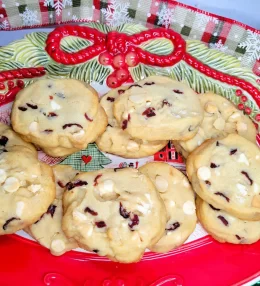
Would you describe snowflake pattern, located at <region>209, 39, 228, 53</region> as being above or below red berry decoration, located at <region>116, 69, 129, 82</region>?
above

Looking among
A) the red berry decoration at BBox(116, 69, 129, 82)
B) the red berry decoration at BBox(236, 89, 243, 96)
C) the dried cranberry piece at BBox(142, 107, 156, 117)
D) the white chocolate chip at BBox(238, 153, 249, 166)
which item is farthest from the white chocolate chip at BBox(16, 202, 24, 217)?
the red berry decoration at BBox(236, 89, 243, 96)

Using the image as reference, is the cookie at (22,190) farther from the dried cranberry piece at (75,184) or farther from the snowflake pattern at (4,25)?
the snowflake pattern at (4,25)

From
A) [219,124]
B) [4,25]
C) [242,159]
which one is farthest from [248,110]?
[4,25]

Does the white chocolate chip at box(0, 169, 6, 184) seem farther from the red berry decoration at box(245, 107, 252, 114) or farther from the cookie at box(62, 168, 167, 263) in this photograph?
the red berry decoration at box(245, 107, 252, 114)

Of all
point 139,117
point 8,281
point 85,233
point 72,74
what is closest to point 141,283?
point 85,233

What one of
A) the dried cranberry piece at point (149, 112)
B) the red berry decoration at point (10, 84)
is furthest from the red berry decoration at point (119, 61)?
the red berry decoration at point (10, 84)
